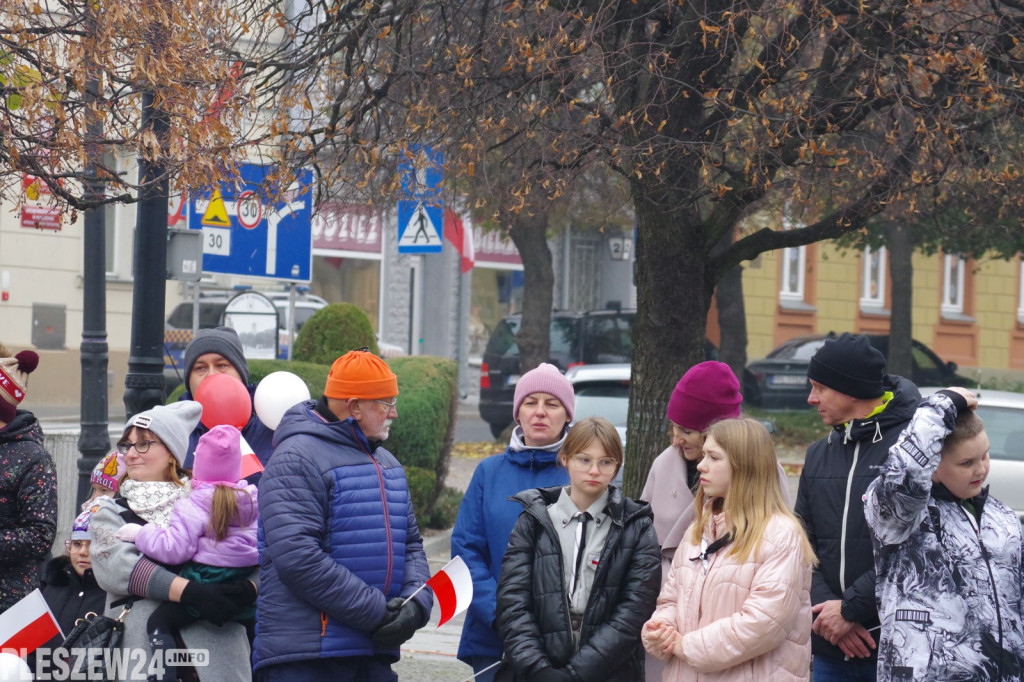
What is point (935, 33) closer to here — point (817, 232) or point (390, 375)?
point (817, 232)

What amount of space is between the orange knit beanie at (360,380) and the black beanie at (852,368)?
1.54m

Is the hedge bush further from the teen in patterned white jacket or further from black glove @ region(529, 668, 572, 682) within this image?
the teen in patterned white jacket

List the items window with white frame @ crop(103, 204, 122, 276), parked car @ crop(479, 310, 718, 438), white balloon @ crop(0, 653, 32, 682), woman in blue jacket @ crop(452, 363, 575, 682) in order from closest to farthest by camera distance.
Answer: white balloon @ crop(0, 653, 32, 682) < woman in blue jacket @ crop(452, 363, 575, 682) < parked car @ crop(479, 310, 718, 438) < window with white frame @ crop(103, 204, 122, 276)

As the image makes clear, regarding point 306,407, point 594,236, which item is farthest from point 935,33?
point 594,236

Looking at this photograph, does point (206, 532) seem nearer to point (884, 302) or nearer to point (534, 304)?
point (534, 304)

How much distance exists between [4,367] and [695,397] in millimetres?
2801

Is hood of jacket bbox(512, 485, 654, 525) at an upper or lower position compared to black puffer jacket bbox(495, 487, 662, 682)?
upper

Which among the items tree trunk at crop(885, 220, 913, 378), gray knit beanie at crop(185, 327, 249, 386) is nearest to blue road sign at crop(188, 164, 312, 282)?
gray knit beanie at crop(185, 327, 249, 386)

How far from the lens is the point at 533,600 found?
175 inches

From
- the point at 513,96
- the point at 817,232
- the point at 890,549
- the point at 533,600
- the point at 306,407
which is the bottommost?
the point at 533,600

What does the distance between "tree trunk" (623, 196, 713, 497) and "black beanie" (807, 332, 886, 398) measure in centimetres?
320

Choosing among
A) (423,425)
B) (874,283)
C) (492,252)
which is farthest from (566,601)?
(874,283)

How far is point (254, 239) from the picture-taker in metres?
10.8

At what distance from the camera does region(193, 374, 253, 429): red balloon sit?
17.3 ft
